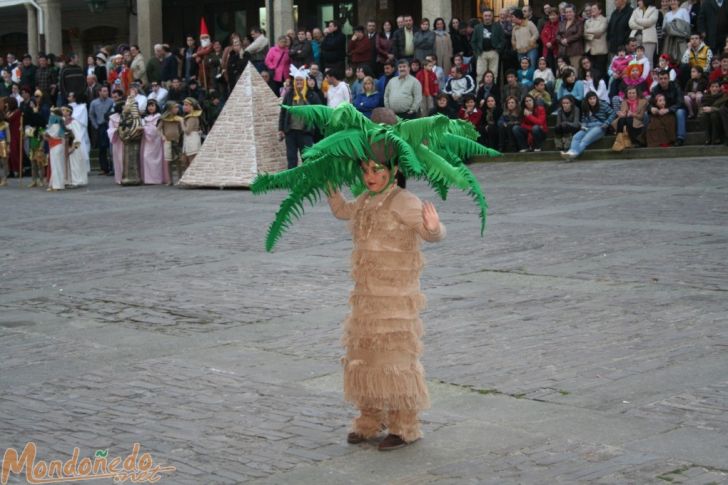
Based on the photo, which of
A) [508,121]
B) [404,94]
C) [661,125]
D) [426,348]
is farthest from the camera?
[508,121]

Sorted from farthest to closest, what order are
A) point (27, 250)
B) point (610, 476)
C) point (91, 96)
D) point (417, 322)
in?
point (91, 96)
point (27, 250)
point (417, 322)
point (610, 476)

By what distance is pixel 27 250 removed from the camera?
14.4 metres

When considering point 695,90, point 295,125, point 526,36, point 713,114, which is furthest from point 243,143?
point 713,114

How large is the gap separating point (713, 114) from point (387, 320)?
15524mm

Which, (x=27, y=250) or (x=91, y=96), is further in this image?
(x=91, y=96)

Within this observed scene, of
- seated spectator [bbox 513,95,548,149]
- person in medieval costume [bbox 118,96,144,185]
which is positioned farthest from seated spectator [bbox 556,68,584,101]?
person in medieval costume [bbox 118,96,144,185]

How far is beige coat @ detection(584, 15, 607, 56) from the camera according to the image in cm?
2239

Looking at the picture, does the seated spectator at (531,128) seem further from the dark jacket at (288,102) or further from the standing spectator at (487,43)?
the dark jacket at (288,102)

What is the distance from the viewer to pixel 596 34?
22.4 m

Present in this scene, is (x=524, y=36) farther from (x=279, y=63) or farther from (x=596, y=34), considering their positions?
(x=279, y=63)

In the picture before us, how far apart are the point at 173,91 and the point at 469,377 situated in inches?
780

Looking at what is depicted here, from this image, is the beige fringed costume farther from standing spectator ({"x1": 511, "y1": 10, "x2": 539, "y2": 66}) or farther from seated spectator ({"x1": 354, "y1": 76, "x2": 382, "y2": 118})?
standing spectator ({"x1": 511, "y1": 10, "x2": 539, "y2": 66})

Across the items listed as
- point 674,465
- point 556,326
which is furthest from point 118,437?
point 556,326

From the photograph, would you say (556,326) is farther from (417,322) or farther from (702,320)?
(417,322)
